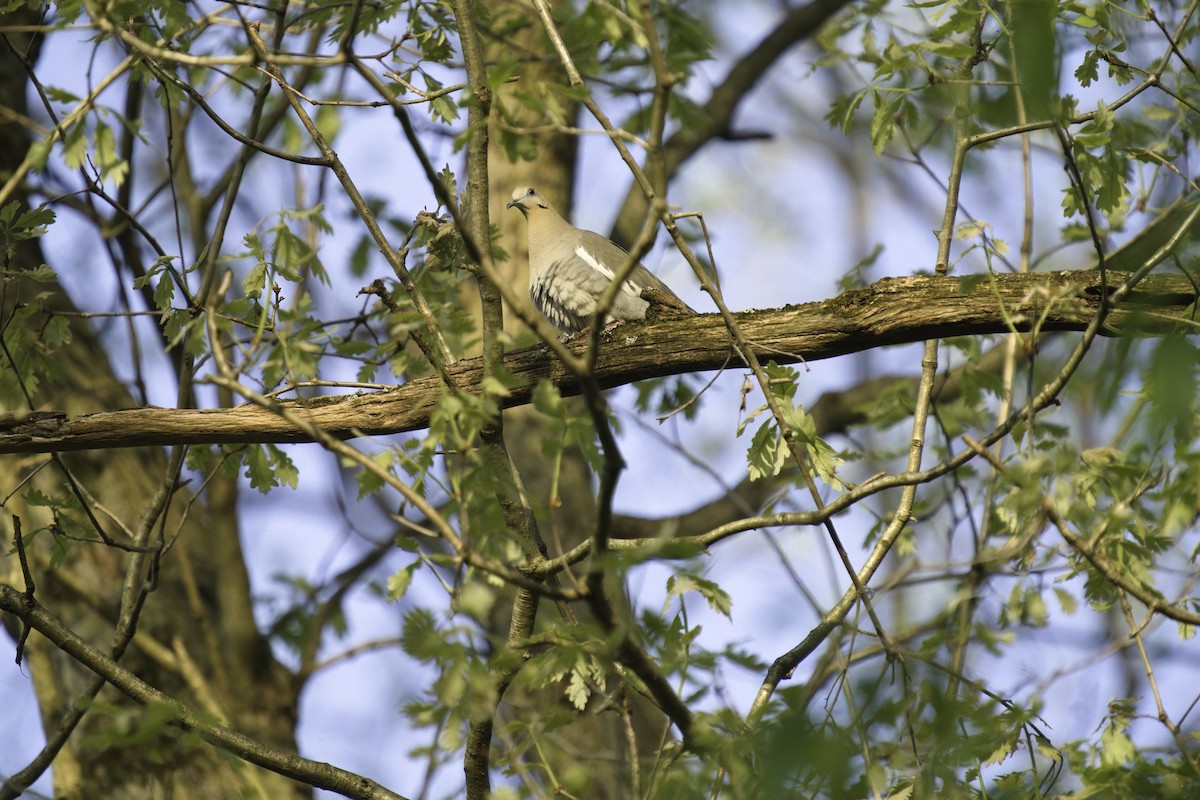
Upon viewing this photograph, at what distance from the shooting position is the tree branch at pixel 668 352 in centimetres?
310

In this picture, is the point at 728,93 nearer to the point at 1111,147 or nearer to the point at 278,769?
the point at 1111,147

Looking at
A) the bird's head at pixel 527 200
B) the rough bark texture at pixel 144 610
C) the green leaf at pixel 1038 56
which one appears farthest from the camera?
the bird's head at pixel 527 200

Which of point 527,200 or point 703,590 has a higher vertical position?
point 527,200

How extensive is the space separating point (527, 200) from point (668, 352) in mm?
2930

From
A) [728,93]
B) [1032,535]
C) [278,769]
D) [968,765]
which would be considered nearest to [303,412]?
[278,769]

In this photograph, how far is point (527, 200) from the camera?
6008 mm

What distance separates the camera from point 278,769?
2977mm

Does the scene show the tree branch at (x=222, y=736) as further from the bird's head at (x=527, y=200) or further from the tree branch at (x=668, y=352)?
the bird's head at (x=527, y=200)

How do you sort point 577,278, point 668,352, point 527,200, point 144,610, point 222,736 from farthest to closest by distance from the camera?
point 527,200 → point 144,610 → point 577,278 → point 668,352 → point 222,736

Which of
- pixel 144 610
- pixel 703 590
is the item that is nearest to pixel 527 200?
pixel 144 610

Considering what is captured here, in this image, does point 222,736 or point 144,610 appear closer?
point 222,736

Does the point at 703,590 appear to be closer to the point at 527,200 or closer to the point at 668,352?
the point at 668,352

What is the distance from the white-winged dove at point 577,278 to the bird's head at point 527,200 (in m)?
0.36

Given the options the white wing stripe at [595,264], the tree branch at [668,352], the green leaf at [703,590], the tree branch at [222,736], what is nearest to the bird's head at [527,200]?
the white wing stripe at [595,264]
